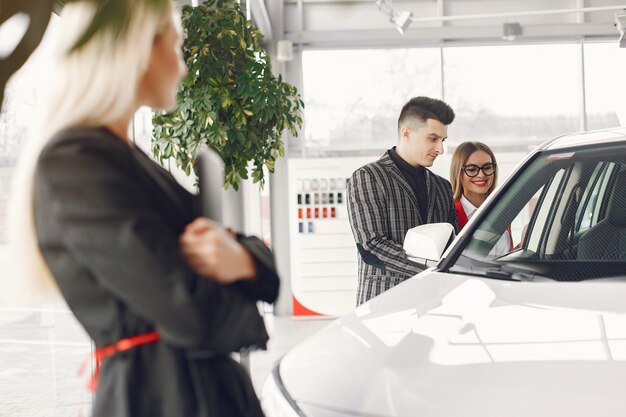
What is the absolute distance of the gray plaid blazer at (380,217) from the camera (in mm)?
2965

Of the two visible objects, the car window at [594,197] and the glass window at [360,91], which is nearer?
the car window at [594,197]

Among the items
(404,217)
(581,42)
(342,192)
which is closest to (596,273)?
(404,217)

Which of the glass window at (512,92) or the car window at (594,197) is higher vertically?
the glass window at (512,92)

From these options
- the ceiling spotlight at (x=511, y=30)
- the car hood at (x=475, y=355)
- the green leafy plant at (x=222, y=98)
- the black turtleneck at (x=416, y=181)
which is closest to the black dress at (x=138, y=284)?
the car hood at (x=475, y=355)

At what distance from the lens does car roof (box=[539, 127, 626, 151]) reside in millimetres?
2248

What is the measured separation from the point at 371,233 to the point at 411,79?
6082 millimetres

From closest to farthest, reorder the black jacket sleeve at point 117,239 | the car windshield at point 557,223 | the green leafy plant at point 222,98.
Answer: the black jacket sleeve at point 117,239 < the car windshield at point 557,223 < the green leafy plant at point 222,98

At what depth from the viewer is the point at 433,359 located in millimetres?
1513

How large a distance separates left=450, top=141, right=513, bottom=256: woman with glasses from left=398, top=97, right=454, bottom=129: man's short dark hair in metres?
0.31

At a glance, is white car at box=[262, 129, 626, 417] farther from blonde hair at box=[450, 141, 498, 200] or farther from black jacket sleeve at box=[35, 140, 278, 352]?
blonde hair at box=[450, 141, 498, 200]

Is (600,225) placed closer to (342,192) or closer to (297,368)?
(297,368)

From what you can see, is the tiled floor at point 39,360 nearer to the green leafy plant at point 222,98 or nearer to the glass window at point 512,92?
the green leafy plant at point 222,98

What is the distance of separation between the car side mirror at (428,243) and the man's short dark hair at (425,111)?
97 centimetres

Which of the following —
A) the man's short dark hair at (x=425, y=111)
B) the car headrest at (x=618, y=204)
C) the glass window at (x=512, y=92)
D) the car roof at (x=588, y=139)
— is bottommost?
the car headrest at (x=618, y=204)
